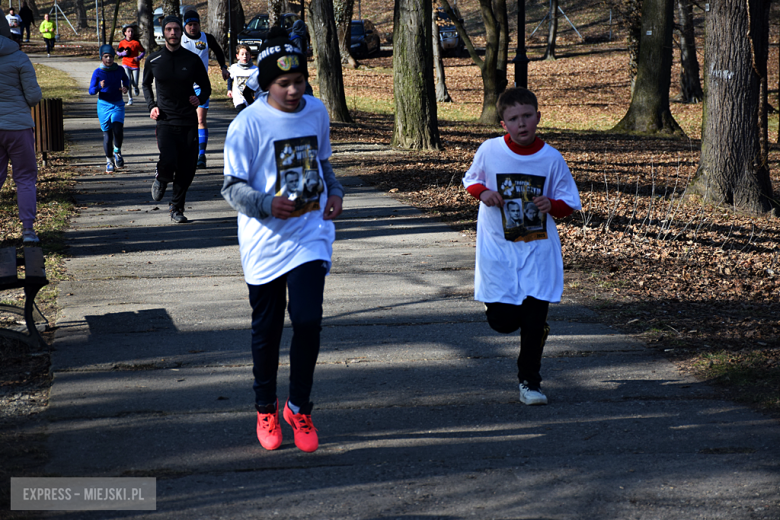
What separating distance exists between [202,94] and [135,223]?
1663mm

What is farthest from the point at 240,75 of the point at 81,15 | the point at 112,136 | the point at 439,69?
the point at 81,15

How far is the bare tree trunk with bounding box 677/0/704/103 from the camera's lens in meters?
27.5

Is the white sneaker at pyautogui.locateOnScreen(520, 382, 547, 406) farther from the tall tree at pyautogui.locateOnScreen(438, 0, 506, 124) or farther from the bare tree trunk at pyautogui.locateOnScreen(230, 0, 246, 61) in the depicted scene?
the bare tree trunk at pyautogui.locateOnScreen(230, 0, 246, 61)

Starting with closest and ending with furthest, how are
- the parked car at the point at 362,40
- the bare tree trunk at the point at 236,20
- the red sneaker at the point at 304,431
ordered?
the red sneaker at the point at 304,431 → the bare tree trunk at the point at 236,20 → the parked car at the point at 362,40

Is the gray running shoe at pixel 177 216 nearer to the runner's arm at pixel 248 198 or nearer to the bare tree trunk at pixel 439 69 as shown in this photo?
the runner's arm at pixel 248 198

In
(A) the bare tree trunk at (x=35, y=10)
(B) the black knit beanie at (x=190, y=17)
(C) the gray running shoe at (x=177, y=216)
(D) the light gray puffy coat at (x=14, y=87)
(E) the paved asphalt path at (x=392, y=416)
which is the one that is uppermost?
(A) the bare tree trunk at (x=35, y=10)

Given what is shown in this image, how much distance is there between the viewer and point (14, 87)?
7.15 metres

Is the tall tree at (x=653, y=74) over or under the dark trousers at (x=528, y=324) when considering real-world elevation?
over

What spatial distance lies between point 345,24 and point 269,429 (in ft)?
114

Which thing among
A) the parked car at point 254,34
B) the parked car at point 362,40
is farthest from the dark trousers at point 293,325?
the parked car at point 362,40

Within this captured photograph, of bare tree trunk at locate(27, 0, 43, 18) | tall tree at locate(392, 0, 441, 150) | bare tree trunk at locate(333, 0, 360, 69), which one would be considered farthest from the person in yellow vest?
tall tree at locate(392, 0, 441, 150)

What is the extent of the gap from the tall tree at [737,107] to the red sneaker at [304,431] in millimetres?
8304

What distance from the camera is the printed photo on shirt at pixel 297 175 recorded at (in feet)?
12.1

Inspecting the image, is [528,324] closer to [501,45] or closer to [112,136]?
[112,136]
